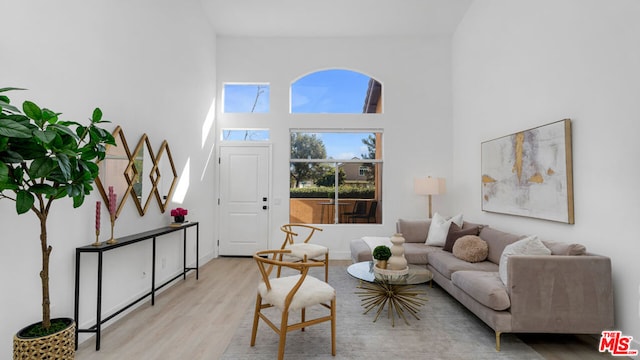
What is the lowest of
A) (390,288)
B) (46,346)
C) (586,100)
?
(390,288)

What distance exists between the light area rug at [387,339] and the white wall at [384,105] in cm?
260

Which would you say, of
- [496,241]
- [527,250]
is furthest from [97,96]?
[496,241]

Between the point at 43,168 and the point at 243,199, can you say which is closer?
the point at 43,168

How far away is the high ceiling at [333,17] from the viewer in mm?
4898

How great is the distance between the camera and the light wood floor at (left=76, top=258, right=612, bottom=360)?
7.83ft

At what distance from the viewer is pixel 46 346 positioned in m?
1.75

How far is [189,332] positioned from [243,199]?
3.17 m

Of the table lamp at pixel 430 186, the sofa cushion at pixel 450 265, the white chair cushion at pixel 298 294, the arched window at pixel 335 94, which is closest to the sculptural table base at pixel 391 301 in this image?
the sofa cushion at pixel 450 265

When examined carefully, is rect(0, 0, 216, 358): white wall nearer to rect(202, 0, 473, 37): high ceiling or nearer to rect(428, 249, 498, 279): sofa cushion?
rect(202, 0, 473, 37): high ceiling

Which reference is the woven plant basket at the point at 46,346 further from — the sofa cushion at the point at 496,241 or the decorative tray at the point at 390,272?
the sofa cushion at the point at 496,241

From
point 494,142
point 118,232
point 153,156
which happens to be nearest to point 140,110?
point 153,156

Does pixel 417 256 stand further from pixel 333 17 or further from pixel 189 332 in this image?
pixel 333 17

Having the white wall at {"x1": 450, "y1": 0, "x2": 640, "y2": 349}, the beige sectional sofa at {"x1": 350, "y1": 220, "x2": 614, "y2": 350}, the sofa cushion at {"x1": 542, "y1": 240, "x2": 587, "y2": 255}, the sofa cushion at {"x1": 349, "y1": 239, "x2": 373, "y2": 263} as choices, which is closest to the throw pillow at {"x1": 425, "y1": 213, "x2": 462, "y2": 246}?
the white wall at {"x1": 450, "y1": 0, "x2": 640, "y2": 349}

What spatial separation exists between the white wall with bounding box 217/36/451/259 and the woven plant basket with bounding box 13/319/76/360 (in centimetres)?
388
